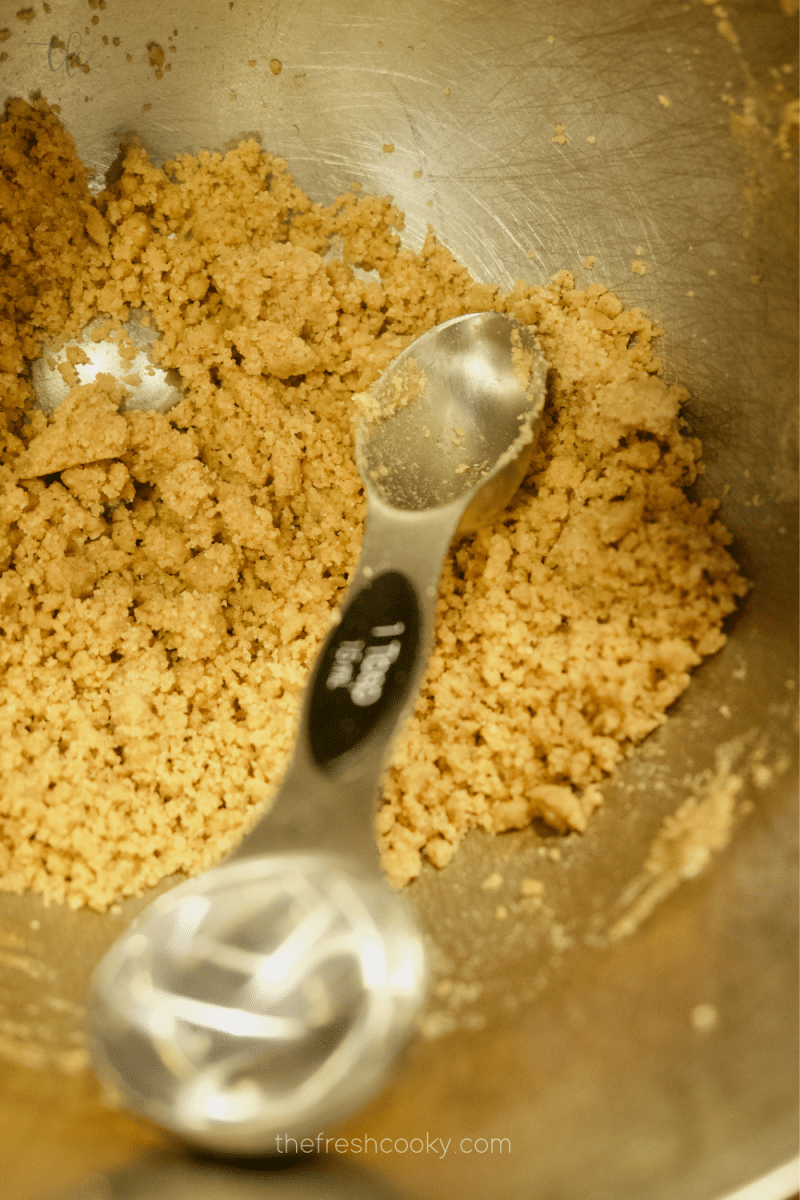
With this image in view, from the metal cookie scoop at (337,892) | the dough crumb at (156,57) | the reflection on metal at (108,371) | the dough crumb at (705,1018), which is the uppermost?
the dough crumb at (156,57)

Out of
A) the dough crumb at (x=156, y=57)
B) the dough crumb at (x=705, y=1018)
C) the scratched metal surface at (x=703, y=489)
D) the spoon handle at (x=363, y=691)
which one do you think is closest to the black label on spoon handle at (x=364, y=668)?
the spoon handle at (x=363, y=691)

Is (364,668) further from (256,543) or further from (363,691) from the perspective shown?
(256,543)

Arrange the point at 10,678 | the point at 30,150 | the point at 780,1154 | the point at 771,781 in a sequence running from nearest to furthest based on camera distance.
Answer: the point at 780,1154 < the point at 771,781 < the point at 10,678 < the point at 30,150

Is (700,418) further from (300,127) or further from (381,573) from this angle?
(300,127)

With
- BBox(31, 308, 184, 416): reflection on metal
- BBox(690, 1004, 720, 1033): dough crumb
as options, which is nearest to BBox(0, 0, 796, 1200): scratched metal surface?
BBox(690, 1004, 720, 1033): dough crumb

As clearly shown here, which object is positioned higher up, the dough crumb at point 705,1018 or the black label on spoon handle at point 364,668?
the black label on spoon handle at point 364,668

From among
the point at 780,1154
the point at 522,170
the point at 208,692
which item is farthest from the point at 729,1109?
the point at 522,170

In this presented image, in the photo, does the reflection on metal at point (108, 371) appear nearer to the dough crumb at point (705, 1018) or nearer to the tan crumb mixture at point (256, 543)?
the tan crumb mixture at point (256, 543)
